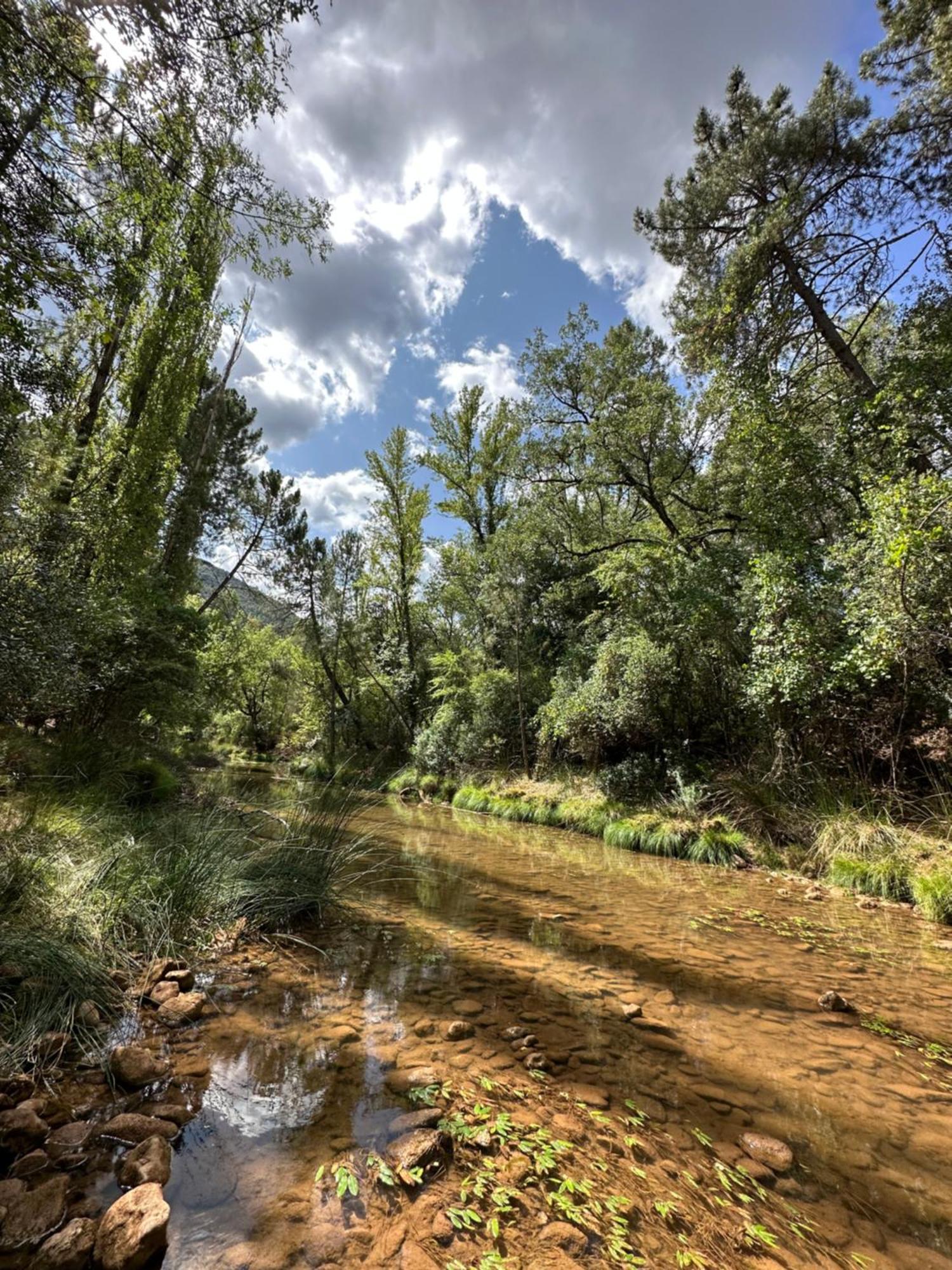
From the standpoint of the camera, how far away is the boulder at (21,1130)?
1794 mm

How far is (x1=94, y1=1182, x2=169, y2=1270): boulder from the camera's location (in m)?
1.42

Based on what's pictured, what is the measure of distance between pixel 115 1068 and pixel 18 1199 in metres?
0.78

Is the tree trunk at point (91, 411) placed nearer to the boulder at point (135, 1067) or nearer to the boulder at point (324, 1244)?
the boulder at point (135, 1067)

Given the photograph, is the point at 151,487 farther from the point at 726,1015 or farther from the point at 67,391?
the point at 726,1015

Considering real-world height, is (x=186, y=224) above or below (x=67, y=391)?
above

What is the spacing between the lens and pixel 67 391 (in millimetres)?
5484

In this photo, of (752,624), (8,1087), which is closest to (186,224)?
(8,1087)

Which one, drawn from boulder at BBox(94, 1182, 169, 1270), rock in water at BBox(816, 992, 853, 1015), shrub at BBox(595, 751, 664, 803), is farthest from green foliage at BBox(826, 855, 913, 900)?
boulder at BBox(94, 1182, 169, 1270)

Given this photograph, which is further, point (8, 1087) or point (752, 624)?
point (752, 624)

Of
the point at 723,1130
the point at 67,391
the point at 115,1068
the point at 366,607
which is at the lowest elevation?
the point at 115,1068

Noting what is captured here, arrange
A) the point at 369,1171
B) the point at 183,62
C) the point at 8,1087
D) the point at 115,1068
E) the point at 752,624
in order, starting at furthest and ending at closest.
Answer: the point at 752,624
the point at 183,62
the point at 115,1068
the point at 8,1087
the point at 369,1171

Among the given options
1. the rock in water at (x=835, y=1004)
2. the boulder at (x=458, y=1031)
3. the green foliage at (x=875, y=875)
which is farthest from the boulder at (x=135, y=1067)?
the green foliage at (x=875, y=875)

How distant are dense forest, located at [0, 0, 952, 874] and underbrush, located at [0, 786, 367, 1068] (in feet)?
4.07

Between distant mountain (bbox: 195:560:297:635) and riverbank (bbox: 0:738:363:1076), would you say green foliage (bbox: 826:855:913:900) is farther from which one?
distant mountain (bbox: 195:560:297:635)
